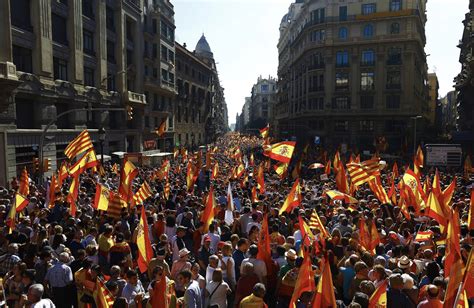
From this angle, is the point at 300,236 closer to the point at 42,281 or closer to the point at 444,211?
the point at 444,211

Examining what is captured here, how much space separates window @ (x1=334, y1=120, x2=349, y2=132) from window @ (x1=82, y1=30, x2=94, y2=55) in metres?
35.9

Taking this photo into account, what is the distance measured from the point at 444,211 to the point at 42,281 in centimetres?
984

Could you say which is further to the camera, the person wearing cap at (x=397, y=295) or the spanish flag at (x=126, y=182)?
the spanish flag at (x=126, y=182)

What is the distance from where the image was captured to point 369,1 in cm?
5509

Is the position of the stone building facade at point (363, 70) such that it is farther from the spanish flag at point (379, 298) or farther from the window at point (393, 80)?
the spanish flag at point (379, 298)

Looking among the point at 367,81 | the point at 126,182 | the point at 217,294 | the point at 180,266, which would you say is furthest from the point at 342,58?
the point at 217,294

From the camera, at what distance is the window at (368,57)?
182 ft

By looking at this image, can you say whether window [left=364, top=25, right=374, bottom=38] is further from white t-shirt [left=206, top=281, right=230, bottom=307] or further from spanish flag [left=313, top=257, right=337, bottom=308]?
spanish flag [left=313, top=257, right=337, bottom=308]

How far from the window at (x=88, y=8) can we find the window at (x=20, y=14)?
732 cm

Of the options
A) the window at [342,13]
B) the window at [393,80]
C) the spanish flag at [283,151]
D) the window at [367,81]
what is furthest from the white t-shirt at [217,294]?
the window at [342,13]

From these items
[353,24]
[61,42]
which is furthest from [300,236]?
[353,24]

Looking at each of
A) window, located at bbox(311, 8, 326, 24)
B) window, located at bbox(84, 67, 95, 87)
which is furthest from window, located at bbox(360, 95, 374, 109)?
window, located at bbox(84, 67, 95, 87)

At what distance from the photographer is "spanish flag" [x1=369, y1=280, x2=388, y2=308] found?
545cm

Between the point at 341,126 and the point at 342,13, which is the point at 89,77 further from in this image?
the point at 342,13
